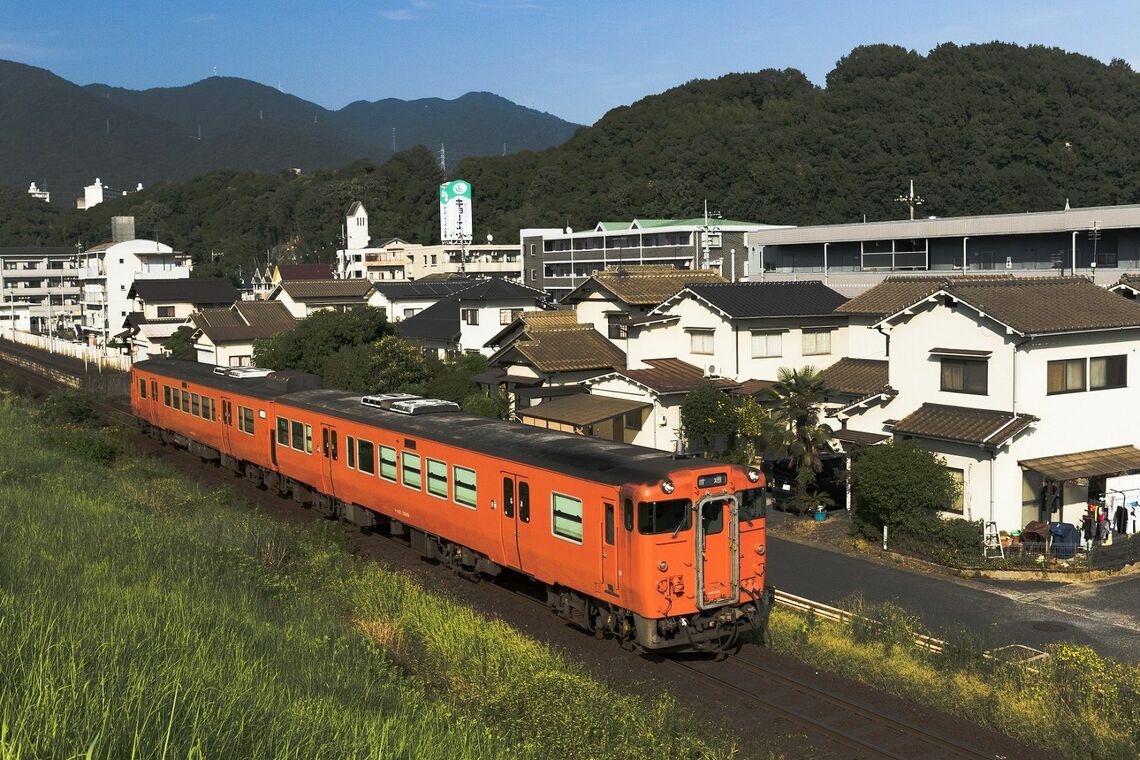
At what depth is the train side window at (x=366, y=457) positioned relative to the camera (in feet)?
60.8

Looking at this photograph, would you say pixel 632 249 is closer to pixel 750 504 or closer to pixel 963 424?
pixel 963 424

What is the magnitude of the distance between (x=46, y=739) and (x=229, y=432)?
20.9m

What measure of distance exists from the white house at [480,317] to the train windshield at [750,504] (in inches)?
1036

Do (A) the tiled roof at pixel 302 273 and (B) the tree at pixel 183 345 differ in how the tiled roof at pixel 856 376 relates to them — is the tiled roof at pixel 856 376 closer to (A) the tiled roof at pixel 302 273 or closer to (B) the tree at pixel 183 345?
(B) the tree at pixel 183 345

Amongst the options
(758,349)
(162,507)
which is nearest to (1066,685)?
(162,507)

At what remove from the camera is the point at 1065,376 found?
19.7 metres

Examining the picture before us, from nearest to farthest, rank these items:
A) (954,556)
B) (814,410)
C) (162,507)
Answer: (954,556) < (162,507) < (814,410)

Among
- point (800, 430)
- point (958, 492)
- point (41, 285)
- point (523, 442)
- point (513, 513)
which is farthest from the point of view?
point (41, 285)

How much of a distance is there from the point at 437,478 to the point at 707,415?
10894mm

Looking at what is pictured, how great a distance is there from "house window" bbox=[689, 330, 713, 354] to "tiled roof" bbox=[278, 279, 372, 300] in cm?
3054

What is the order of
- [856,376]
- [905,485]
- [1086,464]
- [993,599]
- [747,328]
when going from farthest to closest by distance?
[747,328], [856,376], [1086,464], [905,485], [993,599]

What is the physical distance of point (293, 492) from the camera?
22.7m

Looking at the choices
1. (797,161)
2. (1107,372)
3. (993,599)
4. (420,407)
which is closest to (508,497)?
(420,407)

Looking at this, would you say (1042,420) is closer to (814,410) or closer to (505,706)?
(814,410)
